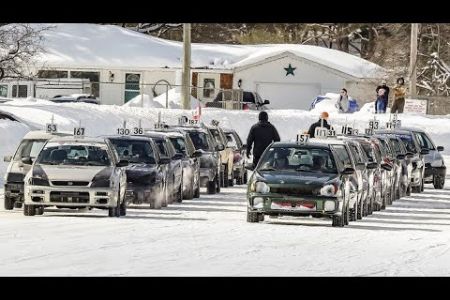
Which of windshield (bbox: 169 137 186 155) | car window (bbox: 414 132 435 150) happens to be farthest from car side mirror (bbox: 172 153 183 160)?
car window (bbox: 414 132 435 150)

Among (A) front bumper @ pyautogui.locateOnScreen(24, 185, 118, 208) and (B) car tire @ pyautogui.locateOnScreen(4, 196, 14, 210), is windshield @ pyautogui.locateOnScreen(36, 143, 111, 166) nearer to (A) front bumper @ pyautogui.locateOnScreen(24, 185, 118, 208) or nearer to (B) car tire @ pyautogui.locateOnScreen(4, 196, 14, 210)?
(A) front bumper @ pyautogui.locateOnScreen(24, 185, 118, 208)

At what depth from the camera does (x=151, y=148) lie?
29969 mm

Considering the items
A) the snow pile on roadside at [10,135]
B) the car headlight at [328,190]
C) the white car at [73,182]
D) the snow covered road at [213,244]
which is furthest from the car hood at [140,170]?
the snow pile on roadside at [10,135]

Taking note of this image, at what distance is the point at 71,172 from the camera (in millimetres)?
26109

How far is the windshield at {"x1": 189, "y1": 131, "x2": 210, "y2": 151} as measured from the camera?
3612cm

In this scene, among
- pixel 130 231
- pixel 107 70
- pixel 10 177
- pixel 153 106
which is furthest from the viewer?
pixel 107 70

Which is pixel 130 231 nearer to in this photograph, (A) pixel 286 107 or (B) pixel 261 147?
(B) pixel 261 147

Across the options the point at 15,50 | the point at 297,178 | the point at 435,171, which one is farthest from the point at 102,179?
the point at 15,50

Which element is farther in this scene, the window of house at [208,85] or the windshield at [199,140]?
the window of house at [208,85]

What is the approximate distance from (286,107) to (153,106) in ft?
48.8

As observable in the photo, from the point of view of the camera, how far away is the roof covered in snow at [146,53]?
77750 mm

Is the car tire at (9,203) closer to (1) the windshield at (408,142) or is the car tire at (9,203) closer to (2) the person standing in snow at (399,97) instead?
(1) the windshield at (408,142)

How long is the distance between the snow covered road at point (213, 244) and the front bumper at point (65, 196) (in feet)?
0.87

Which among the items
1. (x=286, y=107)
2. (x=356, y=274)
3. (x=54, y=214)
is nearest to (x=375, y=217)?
(x=54, y=214)
